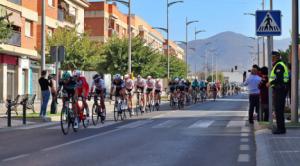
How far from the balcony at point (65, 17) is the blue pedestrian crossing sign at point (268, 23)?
3802cm

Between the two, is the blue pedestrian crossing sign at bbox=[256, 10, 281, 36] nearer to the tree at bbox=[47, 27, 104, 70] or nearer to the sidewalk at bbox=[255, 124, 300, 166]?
the sidewalk at bbox=[255, 124, 300, 166]

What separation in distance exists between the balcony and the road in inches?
1400

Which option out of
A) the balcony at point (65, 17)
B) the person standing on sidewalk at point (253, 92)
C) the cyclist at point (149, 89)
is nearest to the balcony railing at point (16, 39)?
the balcony at point (65, 17)

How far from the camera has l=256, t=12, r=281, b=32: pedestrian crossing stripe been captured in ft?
54.6

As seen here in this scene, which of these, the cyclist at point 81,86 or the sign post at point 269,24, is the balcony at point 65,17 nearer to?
the cyclist at point 81,86

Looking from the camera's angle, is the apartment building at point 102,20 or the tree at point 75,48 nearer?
the tree at point 75,48

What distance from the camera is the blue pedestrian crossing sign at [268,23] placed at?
1664 centimetres

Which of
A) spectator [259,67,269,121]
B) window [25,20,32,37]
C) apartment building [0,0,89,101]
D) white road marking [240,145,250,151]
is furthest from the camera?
window [25,20,32,37]

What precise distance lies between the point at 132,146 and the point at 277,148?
10.2ft

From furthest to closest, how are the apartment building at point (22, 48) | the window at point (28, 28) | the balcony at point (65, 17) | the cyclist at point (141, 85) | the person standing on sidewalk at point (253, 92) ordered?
the balcony at point (65, 17)
the window at point (28, 28)
the apartment building at point (22, 48)
the cyclist at point (141, 85)
the person standing on sidewalk at point (253, 92)

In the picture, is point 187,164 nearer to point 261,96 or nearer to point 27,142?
point 27,142

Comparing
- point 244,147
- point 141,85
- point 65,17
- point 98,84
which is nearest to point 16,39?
point 65,17

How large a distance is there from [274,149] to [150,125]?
8438 mm

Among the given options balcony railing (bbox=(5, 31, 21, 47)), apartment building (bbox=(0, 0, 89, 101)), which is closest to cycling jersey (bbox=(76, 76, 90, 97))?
apartment building (bbox=(0, 0, 89, 101))
